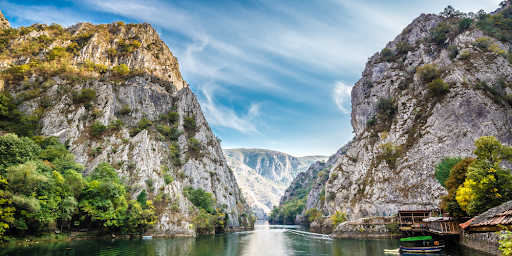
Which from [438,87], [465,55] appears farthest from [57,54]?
[465,55]

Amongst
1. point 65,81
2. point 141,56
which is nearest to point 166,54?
point 141,56

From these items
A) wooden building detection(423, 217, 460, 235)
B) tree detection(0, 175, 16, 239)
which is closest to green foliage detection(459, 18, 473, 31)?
wooden building detection(423, 217, 460, 235)

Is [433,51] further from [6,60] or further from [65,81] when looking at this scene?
[6,60]

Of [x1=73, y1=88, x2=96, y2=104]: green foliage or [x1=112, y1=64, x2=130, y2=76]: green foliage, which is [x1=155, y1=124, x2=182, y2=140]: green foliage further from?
[x1=112, y1=64, x2=130, y2=76]: green foliage

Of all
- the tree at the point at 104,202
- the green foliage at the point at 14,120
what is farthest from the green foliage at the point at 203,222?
the green foliage at the point at 14,120

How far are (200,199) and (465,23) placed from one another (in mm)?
117745

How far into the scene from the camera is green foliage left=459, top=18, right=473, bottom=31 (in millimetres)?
89912

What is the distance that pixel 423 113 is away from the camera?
76.4 metres

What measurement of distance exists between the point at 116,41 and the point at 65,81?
38683 mm

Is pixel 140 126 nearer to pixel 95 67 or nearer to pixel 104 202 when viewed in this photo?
pixel 95 67

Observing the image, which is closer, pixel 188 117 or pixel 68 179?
pixel 68 179

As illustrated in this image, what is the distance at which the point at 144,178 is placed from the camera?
67625 millimetres

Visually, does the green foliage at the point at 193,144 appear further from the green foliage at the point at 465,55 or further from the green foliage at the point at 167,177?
the green foliage at the point at 465,55

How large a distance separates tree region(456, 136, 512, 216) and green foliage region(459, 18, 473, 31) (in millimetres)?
83391
